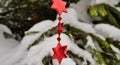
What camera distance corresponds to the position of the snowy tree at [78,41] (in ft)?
4.23

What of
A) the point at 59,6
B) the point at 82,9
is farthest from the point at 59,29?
the point at 82,9

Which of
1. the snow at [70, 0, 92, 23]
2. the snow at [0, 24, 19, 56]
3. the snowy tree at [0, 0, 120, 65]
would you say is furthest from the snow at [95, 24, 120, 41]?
the snow at [0, 24, 19, 56]

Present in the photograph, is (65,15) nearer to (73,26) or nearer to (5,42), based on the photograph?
(73,26)

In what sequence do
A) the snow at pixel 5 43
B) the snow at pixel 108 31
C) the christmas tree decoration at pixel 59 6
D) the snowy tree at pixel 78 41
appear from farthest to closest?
the snow at pixel 5 43
the snow at pixel 108 31
the snowy tree at pixel 78 41
the christmas tree decoration at pixel 59 6

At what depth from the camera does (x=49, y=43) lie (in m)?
1.29

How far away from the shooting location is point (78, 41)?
1.45 metres

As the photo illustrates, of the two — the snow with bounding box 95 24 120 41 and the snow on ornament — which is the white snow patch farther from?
the snow on ornament

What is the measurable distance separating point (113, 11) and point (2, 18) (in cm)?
84

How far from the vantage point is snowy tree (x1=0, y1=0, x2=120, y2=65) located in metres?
1.29

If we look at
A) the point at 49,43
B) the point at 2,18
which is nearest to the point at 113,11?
the point at 49,43

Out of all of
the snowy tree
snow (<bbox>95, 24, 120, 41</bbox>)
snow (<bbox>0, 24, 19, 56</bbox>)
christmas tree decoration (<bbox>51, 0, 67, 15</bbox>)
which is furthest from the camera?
snow (<bbox>0, 24, 19, 56</bbox>)

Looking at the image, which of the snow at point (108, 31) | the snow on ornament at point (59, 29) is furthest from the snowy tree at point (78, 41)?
the snow on ornament at point (59, 29)

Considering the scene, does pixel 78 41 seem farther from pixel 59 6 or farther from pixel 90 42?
pixel 59 6

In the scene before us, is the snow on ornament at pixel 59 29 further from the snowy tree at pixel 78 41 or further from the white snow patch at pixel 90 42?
the white snow patch at pixel 90 42
